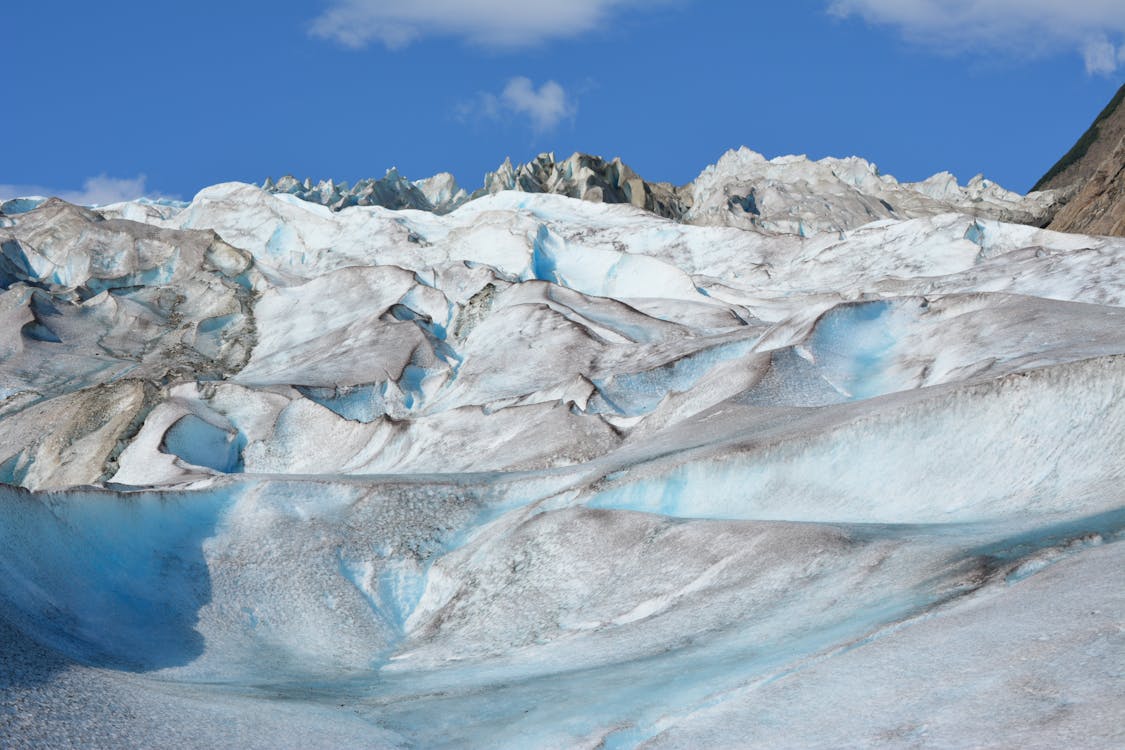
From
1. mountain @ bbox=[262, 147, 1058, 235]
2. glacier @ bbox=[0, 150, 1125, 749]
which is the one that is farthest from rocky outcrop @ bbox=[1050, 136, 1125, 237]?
mountain @ bbox=[262, 147, 1058, 235]

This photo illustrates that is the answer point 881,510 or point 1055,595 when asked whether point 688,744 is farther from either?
point 881,510

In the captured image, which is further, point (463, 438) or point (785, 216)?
point (785, 216)

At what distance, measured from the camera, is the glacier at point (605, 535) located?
811cm

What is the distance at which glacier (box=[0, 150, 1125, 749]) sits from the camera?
8.11 metres

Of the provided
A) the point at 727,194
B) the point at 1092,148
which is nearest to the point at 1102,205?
the point at 727,194

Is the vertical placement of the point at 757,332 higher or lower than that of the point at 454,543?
higher

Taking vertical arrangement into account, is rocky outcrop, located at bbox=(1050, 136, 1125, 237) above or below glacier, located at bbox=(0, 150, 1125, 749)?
above

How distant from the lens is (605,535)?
528 inches

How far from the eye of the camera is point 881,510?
13.3 meters

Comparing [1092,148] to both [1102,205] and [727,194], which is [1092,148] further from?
[1102,205]

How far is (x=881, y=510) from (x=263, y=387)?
65.3ft

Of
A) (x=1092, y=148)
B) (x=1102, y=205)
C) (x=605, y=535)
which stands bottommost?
(x=605, y=535)

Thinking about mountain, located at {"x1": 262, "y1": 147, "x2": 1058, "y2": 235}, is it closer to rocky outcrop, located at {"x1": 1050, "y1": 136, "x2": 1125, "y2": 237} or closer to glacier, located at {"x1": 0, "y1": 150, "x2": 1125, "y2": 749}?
rocky outcrop, located at {"x1": 1050, "y1": 136, "x2": 1125, "y2": 237}

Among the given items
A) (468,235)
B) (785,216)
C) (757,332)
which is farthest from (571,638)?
(785,216)
